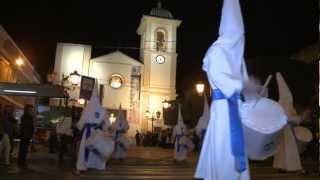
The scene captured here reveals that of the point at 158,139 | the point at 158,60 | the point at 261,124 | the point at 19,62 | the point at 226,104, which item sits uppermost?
the point at 158,60

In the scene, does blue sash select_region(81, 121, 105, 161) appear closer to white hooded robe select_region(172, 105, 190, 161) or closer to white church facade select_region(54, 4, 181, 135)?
white hooded robe select_region(172, 105, 190, 161)

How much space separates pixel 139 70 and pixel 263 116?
154 feet

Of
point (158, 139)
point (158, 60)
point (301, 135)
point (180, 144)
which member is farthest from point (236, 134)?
point (158, 60)

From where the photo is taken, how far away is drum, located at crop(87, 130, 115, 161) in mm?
12039

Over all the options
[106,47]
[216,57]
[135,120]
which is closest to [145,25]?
[106,47]

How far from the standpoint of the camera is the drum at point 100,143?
1204 centimetres

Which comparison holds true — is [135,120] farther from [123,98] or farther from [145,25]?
[145,25]

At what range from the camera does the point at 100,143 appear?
12227 millimetres

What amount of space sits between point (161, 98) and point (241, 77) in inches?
1795

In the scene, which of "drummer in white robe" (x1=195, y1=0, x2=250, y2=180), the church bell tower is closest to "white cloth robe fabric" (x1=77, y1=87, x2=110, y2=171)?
"drummer in white robe" (x1=195, y1=0, x2=250, y2=180)

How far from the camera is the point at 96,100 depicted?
12.1 metres

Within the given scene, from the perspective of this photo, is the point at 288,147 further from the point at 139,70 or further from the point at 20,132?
the point at 139,70

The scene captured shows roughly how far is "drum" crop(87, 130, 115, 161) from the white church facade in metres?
35.6

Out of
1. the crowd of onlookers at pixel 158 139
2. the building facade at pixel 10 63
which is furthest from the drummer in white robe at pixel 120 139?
the crowd of onlookers at pixel 158 139
